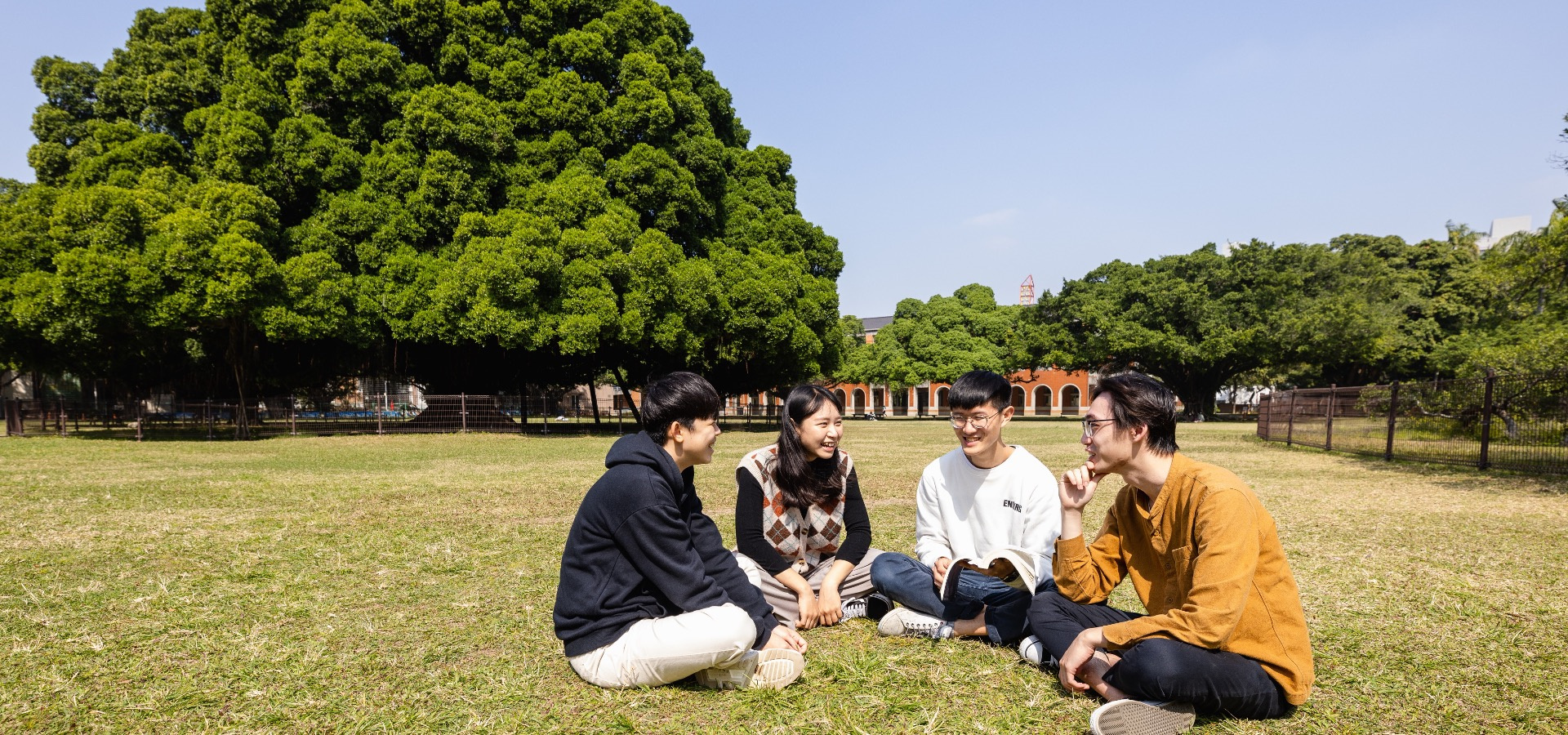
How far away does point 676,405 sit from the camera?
9.87ft

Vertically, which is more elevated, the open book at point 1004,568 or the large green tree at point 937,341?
the large green tree at point 937,341

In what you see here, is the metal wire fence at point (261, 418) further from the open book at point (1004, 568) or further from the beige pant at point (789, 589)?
the open book at point (1004, 568)

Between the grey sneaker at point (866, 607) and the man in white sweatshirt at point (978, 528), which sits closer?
the man in white sweatshirt at point (978, 528)

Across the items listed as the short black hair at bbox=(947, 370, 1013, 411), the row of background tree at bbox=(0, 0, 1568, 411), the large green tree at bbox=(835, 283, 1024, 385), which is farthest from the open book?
the large green tree at bbox=(835, 283, 1024, 385)

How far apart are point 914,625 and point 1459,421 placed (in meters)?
13.9

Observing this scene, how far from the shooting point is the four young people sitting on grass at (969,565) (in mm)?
2557

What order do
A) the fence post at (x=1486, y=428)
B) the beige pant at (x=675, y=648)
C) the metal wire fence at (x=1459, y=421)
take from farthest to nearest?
the fence post at (x=1486, y=428) < the metal wire fence at (x=1459, y=421) < the beige pant at (x=675, y=648)

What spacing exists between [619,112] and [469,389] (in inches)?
387

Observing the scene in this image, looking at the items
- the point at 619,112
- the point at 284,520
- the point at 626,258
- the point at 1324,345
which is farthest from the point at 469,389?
the point at 1324,345

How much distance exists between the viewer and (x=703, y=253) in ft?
78.3

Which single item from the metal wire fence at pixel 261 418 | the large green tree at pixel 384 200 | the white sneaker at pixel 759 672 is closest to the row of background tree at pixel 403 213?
the large green tree at pixel 384 200

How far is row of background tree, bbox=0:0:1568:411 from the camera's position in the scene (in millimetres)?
17266

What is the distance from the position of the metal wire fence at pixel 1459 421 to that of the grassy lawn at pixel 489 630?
343 cm

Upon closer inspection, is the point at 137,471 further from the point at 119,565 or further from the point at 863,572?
the point at 863,572
